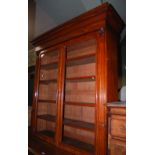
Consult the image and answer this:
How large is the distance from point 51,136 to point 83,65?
109cm

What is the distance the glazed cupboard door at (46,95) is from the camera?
2223mm

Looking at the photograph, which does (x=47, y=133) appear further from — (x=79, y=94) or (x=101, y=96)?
(x=101, y=96)

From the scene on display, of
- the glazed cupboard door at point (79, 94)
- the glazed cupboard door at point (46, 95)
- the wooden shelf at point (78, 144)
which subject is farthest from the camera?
the glazed cupboard door at point (46, 95)

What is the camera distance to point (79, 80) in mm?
1975

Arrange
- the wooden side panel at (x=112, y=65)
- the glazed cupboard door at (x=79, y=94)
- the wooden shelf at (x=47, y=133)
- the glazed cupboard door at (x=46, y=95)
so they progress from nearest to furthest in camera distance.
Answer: the wooden side panel at (x=112, y=65)
the glazed cupboard door at (x=79, y=94)
the wooden shelf at (x=47, y=133)
the glazed cupboard door at (x=46, y=95)

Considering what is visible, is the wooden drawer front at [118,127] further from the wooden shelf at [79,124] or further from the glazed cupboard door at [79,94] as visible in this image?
the glazed cupboard door at [79,94]

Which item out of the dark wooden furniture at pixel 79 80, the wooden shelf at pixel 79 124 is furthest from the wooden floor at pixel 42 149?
Answer: the wooden shelf at pixel 79 124

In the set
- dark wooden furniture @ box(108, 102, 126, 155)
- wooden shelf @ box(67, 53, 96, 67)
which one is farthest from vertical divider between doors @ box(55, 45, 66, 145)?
dark wooden furniture @ box(108, 102, 126, 155)

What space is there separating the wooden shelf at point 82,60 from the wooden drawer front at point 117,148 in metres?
0.92

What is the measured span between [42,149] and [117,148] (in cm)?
101
